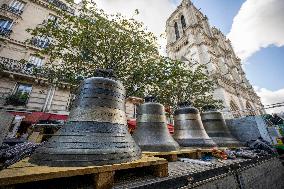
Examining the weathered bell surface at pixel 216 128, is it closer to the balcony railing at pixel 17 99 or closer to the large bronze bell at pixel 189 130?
the large bronze bell at pixel 189 130

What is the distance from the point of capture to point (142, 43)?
10969mm

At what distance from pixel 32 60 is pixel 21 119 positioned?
758 centimetres

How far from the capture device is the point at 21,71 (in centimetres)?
1465

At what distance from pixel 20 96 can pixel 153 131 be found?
14.2 metres

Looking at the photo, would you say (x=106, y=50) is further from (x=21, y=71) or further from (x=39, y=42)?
(x=39, y=42)

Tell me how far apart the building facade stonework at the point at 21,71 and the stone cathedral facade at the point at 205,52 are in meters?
18.3

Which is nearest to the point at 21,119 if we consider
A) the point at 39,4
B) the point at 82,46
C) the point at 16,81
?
the point at 16,81

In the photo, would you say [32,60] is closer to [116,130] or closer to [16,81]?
[16,81]

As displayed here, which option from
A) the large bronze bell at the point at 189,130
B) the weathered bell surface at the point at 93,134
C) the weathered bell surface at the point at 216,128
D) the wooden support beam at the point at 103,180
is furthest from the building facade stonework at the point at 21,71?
the wooden support beam at the point at 103,180

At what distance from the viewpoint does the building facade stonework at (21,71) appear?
13868 millimetres

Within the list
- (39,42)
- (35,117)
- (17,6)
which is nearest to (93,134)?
(35,117)

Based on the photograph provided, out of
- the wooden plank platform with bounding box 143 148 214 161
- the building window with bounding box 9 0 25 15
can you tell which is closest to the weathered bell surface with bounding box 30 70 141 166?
the wooden plank platform with bounding box 143 148 214 161

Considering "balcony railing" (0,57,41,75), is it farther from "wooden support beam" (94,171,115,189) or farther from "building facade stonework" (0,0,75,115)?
"wooden support beam" (94,171,115,189)

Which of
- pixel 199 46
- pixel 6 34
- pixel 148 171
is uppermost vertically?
pixel 199 46
